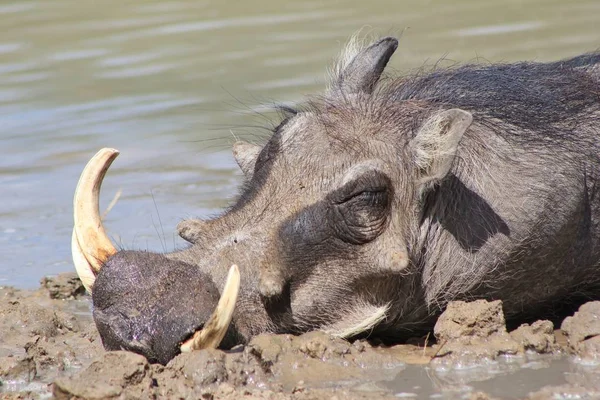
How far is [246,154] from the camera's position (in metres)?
5.04

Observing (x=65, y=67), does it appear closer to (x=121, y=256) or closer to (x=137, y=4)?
(x=137, y=4)

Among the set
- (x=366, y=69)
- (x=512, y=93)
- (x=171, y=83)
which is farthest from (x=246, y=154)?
(x=171, y=83)

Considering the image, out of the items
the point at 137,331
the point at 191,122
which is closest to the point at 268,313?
the point at 137,331

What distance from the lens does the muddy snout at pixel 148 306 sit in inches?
157

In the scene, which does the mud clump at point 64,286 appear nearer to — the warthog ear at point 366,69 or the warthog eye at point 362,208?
the warthog ear at point 366,69

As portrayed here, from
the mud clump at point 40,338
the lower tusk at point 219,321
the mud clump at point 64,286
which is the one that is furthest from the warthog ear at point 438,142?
the mud clump at point 64,286

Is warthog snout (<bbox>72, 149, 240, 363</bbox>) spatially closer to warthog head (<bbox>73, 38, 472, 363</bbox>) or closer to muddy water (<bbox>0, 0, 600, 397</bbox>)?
warthog head (<bbox>73, 38, 472, 363</bbox>)

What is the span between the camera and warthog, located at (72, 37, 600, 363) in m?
4.09

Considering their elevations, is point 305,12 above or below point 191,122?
above

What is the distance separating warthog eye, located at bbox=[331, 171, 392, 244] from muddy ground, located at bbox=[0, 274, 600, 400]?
381 millimetres

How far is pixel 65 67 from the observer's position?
12.0 meters

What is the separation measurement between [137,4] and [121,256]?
37.0ft

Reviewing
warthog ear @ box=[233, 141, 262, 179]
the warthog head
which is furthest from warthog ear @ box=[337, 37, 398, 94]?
warthog ear @ box=[233, 141, 262, 179]

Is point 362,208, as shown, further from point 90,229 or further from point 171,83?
point 171,83
